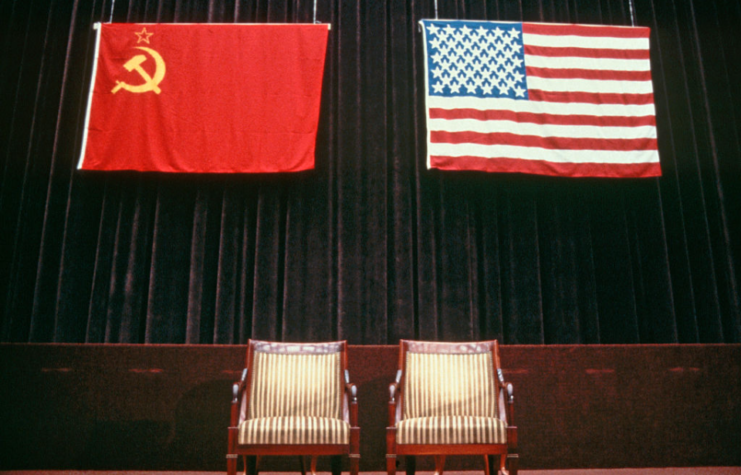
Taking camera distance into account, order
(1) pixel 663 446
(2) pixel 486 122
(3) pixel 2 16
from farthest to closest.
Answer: (3) pixel 2 16 → (2) pixel 486 122 → (1) pixel 663 446

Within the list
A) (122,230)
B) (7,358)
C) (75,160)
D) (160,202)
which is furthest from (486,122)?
(7,358)

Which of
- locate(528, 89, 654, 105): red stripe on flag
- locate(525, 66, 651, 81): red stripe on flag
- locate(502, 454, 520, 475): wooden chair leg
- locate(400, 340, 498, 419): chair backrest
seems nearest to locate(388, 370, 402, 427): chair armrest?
locate(400, 340, 498, 419): chair backrest

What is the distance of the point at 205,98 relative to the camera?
4730 mm

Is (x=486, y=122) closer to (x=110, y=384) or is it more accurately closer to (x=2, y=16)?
(x=110, y=384)

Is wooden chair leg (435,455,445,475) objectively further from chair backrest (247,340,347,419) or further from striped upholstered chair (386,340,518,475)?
chair backrest (247,340,347,419)

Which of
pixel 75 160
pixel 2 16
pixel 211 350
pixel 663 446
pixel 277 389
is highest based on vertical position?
pixel 2 16

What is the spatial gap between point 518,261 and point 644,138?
4.79 ft

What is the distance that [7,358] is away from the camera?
162 inches

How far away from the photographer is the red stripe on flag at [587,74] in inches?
191

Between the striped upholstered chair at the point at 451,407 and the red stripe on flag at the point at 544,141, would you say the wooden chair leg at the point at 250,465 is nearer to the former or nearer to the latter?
the striped upholstered chair at the point at 451,407

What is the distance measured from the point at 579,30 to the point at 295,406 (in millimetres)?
3889

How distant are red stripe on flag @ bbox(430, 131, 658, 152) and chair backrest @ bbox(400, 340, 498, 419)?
1.75 meters

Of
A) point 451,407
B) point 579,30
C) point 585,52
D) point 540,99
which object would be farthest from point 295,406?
point 579,30

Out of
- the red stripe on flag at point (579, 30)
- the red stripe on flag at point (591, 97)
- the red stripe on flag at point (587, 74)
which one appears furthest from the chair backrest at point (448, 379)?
the red stripe on flag at point (579, 30)
